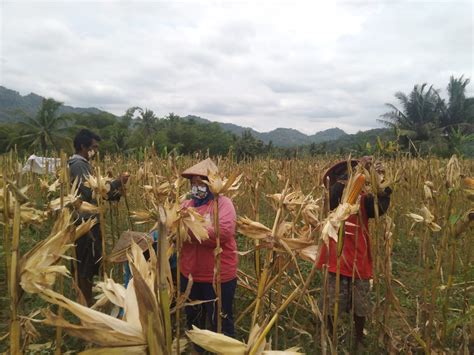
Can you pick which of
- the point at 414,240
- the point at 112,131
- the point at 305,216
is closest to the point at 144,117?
the point at 112,131

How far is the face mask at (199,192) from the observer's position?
2312mm

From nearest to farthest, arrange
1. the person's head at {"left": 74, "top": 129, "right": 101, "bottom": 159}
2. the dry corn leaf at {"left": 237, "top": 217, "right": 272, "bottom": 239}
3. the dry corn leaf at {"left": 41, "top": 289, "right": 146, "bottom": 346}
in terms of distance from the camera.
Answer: the dry corn leaf at {"left": 41, "top": 289, "right": 146, "bottom": 346}
the dry corn leaf at {"left": 237, "top": 217, "right": 272, "bottom": 239}
the person's head at {"left": 74, "top": 129, "right": 101, "bottom": 159}

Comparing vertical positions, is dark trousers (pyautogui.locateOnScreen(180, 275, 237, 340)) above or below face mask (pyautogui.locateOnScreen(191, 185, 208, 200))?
Answer: below

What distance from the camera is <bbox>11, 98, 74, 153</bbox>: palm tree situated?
32781 mm

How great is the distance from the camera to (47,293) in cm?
59

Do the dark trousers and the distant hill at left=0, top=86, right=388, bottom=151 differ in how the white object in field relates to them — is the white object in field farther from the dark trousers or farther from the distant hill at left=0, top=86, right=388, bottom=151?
the distant hill at left=0, top=86, right=388, bottom=151

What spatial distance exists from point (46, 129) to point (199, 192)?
36.5m

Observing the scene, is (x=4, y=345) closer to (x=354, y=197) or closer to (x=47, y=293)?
(x=47, y=293)

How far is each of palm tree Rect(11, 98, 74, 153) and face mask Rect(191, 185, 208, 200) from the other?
112 feet

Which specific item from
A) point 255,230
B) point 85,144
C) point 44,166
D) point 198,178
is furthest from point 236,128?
point 255,230

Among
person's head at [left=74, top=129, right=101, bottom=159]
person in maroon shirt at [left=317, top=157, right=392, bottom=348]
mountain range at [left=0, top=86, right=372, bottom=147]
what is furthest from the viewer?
mountain range at [left=0, top=86, right=372, bottom=147]

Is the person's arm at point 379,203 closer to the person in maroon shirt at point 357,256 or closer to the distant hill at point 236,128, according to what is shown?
the person in maroon shirt at point 357,256

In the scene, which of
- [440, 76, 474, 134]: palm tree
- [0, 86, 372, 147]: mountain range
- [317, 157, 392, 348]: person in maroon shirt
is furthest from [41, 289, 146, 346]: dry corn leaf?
[440, 76, 474, 134]: palm tree

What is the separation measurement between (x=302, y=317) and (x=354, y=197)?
2.50 metres
